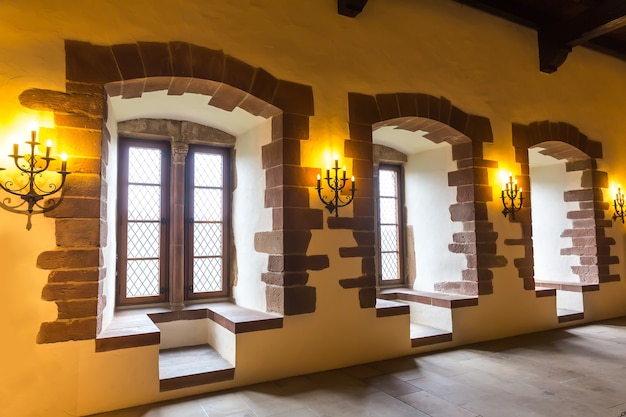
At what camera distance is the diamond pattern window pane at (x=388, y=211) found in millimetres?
5172

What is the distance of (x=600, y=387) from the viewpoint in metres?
2.97

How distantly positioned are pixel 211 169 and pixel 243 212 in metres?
0.64

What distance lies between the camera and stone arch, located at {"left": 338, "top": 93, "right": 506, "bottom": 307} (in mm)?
3613

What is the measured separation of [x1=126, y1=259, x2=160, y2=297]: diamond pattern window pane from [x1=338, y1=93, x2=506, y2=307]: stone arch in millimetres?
1787

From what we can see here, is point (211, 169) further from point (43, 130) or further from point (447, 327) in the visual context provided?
point (447, 327)

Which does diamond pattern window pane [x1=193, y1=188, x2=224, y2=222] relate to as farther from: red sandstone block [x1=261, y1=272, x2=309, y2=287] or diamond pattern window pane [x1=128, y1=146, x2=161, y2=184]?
red sandstone block [x1=261, y1=272, x2=309, y2=287]

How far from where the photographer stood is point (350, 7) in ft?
12.0

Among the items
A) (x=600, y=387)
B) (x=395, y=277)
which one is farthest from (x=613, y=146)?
(x=600, y=387)

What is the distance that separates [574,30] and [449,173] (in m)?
2.14

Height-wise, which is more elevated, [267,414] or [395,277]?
[395,277]

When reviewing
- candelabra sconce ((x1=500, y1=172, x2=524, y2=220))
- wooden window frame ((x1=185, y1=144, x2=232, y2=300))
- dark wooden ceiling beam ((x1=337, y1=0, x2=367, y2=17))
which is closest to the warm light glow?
candelabra sconce ((x1=500, y1=172, x2=524, y2=220))

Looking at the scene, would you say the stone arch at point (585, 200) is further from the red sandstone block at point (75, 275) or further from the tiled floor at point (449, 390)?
the red sandstone block at point (75, 275)

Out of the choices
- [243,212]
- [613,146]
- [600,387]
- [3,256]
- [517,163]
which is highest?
[613,146]

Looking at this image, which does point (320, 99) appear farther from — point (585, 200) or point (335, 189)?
point (585, 200)
